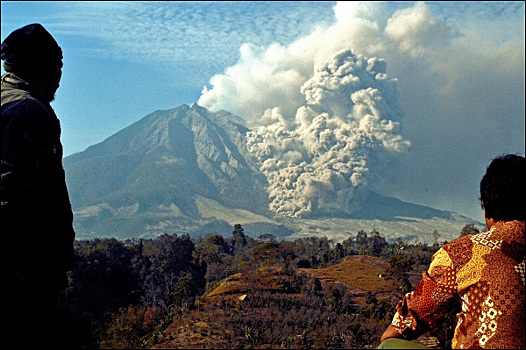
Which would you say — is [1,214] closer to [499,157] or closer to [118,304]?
[499,157]

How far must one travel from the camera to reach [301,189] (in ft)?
522

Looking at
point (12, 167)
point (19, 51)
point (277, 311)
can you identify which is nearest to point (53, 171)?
point (12, 167)

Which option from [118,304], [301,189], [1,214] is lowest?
[118,304]

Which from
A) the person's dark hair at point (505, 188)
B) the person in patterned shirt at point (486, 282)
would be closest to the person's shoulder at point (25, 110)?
the person in patterned shirt at point (486, 282)

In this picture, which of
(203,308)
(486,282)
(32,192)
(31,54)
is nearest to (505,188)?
(486,282)

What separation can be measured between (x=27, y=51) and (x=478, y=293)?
6.88 feet

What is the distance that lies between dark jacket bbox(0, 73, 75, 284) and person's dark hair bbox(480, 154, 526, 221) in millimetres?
1706

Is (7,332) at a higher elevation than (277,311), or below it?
higher

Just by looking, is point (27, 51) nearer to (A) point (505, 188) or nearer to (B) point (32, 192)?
(B) point (32, 192)

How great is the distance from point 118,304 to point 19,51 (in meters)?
15.3

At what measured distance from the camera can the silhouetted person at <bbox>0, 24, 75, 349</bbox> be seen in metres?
1.80

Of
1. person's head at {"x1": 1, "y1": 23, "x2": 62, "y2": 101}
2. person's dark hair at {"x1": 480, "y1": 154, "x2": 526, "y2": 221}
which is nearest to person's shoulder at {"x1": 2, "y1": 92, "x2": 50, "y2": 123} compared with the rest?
person's head at {"x1": 1, "y1": 23, "x2": 62, "y2": 101}

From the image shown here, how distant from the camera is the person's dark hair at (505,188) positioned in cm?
195

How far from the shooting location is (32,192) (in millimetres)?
1826
